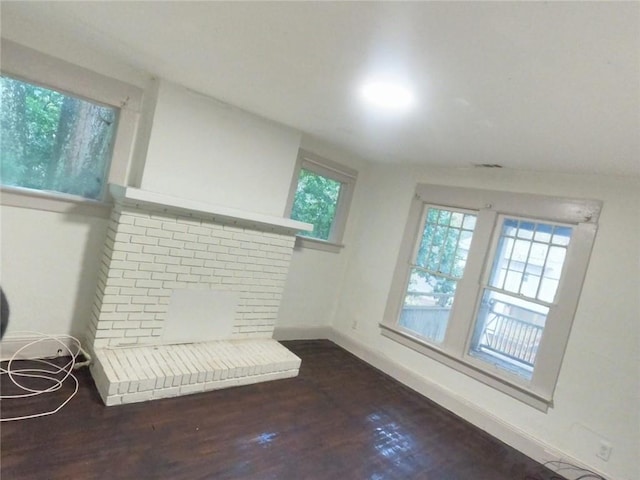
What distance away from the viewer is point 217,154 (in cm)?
319

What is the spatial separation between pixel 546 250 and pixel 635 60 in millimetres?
2194

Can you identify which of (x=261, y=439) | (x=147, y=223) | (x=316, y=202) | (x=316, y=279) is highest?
(x=316, y=202)

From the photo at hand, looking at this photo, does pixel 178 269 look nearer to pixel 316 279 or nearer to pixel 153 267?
pixel 153 267

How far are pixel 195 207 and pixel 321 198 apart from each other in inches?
71.9

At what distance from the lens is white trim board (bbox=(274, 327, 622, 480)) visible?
2910 millimetres

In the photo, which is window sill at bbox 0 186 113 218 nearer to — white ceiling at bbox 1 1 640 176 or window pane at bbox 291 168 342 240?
white ceiling at bbox 1 1 640 176

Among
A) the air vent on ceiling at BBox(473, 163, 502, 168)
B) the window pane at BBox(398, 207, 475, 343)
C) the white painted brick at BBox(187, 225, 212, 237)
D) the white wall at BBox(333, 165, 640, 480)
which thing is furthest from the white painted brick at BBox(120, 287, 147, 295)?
the air vent on ceiling at BBox(473, 163, 502, 168)

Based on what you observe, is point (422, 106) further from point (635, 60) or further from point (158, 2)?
point (158, 2)

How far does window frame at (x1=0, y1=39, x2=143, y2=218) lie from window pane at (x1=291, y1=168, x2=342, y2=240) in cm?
177

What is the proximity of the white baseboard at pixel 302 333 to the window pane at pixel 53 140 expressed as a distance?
7.75 ft

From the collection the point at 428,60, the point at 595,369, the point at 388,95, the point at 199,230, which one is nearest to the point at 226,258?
the point at 199,230

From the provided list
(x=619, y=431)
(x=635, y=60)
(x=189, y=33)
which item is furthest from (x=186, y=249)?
(x=619, y=431)

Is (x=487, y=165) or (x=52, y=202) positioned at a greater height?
(x=487, y=165)

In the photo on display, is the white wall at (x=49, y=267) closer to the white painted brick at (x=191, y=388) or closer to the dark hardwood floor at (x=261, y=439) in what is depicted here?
the dark hardwood floor at (x=261, y=439)
